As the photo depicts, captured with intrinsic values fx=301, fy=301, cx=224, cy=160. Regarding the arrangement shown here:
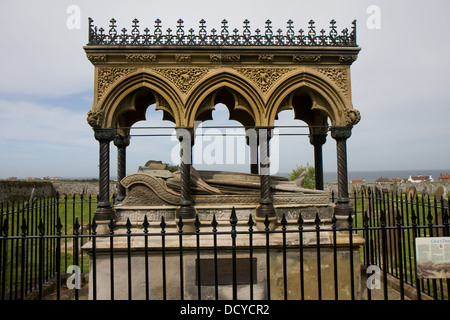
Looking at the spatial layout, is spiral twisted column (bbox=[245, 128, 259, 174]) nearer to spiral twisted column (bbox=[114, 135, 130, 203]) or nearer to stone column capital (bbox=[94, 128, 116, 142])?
spiral twisted column (bbox=[114, 135, 130, 203])

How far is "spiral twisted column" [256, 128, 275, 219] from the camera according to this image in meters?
5.64

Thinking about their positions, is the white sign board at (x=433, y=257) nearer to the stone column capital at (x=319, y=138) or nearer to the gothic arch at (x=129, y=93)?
the stone column capital at (x=319, y=138)

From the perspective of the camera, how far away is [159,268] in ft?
17.1

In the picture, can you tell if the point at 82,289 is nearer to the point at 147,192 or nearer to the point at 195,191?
the point at 147,192

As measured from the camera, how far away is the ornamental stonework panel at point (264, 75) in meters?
5.87

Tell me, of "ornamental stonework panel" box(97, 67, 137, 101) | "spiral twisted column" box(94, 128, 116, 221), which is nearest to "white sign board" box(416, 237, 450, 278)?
"spiral twisted column" box(94, 128, 116, 221)

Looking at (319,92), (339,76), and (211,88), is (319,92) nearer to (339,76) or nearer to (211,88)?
(339,76)

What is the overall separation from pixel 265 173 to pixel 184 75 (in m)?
2.45

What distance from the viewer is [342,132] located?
5.82 meters

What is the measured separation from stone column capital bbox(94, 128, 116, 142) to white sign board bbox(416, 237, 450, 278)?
5311 mm

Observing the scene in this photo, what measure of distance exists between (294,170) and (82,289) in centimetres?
1651

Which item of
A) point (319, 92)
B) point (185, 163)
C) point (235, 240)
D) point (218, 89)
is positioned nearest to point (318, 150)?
point (319, 92)

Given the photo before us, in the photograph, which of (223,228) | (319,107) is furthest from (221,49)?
(223,228)

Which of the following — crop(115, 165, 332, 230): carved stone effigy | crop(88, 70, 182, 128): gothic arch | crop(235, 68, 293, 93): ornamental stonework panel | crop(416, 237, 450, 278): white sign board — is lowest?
crop(416, 237, 450, 278): white sign board
